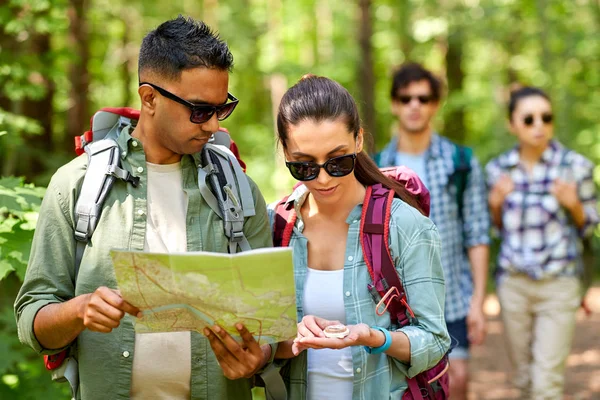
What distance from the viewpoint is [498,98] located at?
51.4ft

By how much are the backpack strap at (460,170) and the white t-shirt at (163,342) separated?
277 cm

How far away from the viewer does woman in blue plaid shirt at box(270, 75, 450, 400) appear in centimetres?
299

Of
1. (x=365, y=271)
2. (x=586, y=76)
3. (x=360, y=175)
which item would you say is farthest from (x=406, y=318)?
(x=586, y=76)

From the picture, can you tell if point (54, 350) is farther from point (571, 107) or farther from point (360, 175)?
point (571, 107)

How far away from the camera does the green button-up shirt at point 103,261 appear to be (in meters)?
2.75

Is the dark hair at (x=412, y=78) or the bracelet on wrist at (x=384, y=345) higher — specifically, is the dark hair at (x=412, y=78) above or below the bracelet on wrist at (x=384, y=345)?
above

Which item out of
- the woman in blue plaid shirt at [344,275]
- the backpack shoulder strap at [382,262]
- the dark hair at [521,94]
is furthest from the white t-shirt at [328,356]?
the dark hair at [521,94]

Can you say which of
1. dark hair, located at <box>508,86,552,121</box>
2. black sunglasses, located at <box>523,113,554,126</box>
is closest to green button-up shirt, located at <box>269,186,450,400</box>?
black sunglasses, located at <box>523,113,554,126</box>

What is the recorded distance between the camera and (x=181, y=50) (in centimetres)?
288

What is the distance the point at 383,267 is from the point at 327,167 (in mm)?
462

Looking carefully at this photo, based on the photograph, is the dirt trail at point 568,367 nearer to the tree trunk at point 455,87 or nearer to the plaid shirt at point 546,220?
the plaid shirt at point 546,220

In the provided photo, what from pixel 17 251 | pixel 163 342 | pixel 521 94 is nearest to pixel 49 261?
pixel 163 342

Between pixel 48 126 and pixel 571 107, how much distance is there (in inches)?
369

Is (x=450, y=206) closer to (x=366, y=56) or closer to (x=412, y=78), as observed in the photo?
(x=412, y=78)
